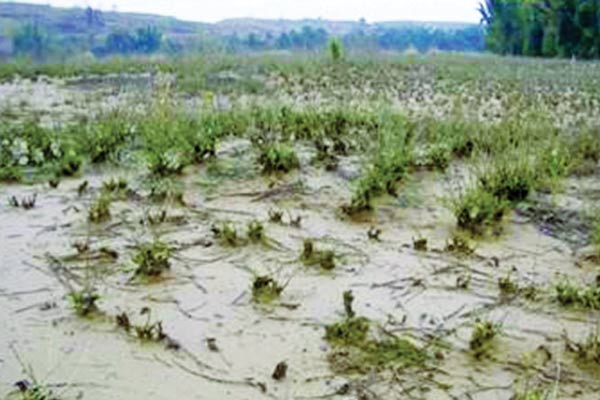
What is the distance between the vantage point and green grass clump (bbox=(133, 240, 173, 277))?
381 cm

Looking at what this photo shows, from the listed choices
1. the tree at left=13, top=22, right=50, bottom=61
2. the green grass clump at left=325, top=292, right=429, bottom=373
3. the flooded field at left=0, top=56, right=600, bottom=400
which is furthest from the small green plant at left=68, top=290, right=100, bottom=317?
the tree at left=13, top=22, right=50, bottom=61

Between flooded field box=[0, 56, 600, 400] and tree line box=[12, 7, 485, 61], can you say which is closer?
flooded field box=[0, 56, 600, 400]

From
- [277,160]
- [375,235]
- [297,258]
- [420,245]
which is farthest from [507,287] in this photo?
[277,160]

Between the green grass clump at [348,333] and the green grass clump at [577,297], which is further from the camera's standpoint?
the green grass clump at [577,297]

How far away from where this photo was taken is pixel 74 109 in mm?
10859

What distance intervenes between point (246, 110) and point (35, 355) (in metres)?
5.81

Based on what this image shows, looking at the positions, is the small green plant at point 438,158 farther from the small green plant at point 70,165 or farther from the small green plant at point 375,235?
the small green plant at point 70,165

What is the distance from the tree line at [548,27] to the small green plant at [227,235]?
29.1m

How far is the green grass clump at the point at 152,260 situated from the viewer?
3807mm

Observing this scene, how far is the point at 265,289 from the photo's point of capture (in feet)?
11.9

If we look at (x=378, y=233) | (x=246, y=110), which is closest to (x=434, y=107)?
(x=246, y=110)

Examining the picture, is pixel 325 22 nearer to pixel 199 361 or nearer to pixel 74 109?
pixel 74 109

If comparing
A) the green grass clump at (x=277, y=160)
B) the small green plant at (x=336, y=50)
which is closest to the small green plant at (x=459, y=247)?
the green grass clump at (x=277, y=160)

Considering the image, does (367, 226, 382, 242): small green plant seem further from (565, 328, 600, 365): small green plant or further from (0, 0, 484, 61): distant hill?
(0, 0, 484, 61): distant hill
